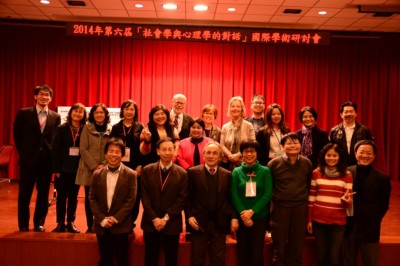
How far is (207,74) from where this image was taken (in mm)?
8312

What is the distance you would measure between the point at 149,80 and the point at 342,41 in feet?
13.2

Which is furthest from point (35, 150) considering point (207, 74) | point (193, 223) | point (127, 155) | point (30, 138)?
point (207, 74)

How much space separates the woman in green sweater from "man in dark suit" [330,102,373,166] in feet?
3.78

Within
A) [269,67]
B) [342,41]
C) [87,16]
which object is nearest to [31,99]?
[87,16]

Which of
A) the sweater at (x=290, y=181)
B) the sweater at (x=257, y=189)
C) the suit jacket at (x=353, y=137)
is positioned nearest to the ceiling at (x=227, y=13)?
the suit jacket at (x=353, y=137)

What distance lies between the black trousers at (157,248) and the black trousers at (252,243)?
1.70 ft

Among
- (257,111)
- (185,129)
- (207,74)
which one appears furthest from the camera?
(207,74)

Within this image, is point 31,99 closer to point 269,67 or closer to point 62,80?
point 62,80

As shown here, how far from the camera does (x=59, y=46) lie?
26.6 feet

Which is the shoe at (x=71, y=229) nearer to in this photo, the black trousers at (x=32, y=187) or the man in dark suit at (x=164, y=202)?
the black trousers at (x=32, y=187)

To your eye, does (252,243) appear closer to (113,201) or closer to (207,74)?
(113,201)

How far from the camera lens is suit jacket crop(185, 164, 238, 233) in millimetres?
3236

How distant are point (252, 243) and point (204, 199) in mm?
521

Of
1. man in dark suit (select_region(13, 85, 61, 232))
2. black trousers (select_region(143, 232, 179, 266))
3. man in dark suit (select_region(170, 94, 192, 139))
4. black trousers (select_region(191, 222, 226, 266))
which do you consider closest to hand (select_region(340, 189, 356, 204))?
black trousers (select_region(191, 222, 226, 266))
